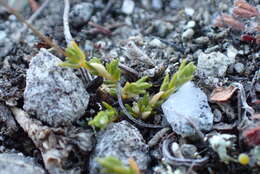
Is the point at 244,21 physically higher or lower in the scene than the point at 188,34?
higher

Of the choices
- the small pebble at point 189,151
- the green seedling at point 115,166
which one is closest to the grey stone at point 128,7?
the small pebble at point 189,151

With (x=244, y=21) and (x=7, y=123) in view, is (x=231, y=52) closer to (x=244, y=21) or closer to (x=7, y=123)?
(x=244, y=21)

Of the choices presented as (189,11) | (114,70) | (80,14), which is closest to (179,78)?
(114,70)

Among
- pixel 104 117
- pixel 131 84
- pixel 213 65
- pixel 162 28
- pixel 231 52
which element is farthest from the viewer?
pixel 162 28

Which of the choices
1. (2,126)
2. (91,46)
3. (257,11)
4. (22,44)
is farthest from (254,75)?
(22,44)

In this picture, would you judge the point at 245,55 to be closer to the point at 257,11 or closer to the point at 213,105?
the point at 257,11

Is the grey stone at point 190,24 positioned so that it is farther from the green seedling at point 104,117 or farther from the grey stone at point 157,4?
the green seedling at point 104,117
